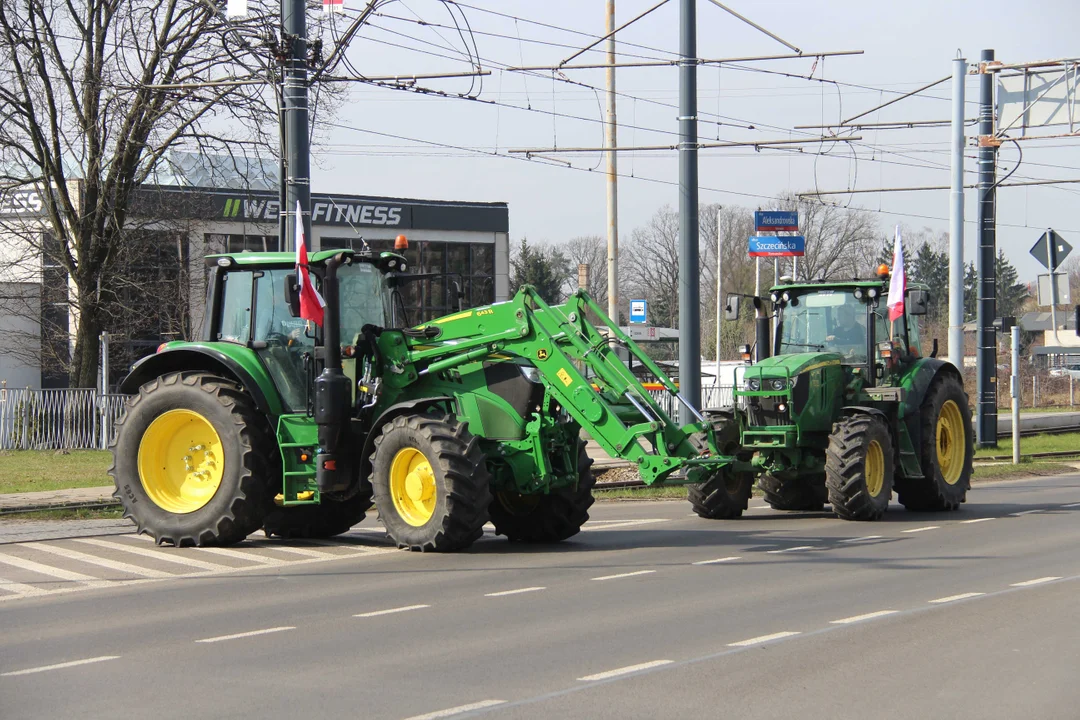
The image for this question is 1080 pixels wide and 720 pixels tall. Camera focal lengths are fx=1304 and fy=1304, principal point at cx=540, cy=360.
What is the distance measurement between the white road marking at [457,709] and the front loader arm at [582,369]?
6183mm

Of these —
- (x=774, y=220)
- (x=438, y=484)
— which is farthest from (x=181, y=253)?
(x=438, y=484)

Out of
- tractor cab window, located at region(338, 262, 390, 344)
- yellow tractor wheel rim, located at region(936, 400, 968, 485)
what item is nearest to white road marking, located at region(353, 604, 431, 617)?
tractor cab window, located at region(338, 262, 390, 344)

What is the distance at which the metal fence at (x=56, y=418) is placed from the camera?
2900cm

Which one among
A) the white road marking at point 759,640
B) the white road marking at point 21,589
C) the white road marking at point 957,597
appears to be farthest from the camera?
the white road marking at point 21,589

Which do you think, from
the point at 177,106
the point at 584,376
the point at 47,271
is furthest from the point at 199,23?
the point at 584,376

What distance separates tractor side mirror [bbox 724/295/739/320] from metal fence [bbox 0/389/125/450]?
646 inches

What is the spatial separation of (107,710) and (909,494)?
12855 millimetres

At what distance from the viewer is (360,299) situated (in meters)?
14.0

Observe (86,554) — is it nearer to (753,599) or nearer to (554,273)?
(753,599)

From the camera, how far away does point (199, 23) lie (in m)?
28.4

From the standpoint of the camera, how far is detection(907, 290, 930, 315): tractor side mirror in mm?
17000

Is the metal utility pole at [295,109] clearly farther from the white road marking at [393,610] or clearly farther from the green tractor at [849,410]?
the white road marking at [393,610]

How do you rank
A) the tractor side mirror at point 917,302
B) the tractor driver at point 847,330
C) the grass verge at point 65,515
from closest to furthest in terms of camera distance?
the grass verge at point 65,515 < the tractor side mirror at point 917,302 < the tractor driver at point 847,330

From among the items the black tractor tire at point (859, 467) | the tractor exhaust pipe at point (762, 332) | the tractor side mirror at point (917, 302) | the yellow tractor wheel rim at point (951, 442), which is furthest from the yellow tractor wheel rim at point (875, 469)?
the tractor exhaust pipe at point (762, 332)
